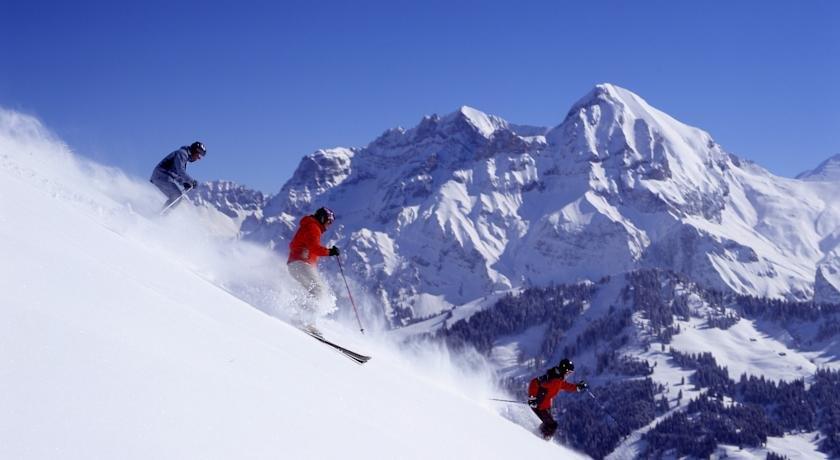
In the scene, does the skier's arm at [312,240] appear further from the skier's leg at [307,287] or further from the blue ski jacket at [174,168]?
the blue ski jacket at [174,168]

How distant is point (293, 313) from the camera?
44.7ft

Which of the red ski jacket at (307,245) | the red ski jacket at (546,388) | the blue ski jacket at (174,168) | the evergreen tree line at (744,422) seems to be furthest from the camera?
the evergreen tree line at (744,422)

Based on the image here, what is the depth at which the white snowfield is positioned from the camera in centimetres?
409

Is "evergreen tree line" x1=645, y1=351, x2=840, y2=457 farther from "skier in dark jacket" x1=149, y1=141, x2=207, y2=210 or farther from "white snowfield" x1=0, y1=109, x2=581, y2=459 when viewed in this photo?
"white snowfield" x1=0, y1=109, x2=581, y2=459

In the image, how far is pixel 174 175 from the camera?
1867 centimetres

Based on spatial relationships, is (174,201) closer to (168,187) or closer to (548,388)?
(168,187)

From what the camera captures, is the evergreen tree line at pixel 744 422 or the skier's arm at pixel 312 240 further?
the evergreen tree line at pixel 744 422

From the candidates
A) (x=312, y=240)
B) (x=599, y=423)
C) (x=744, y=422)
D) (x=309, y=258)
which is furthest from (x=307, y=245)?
(x=744, y=422)

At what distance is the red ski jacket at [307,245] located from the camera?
14.0m

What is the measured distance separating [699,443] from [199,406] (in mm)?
186304

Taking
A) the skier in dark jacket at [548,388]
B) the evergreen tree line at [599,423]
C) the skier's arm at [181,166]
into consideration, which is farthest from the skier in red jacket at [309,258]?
the evergreen tree line at [599,423]

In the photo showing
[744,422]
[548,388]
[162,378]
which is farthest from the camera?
[744,422]

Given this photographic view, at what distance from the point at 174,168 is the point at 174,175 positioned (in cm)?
20

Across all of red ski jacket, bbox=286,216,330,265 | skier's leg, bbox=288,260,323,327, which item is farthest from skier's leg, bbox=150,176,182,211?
skier's leg, bbox=288,260,323,327
